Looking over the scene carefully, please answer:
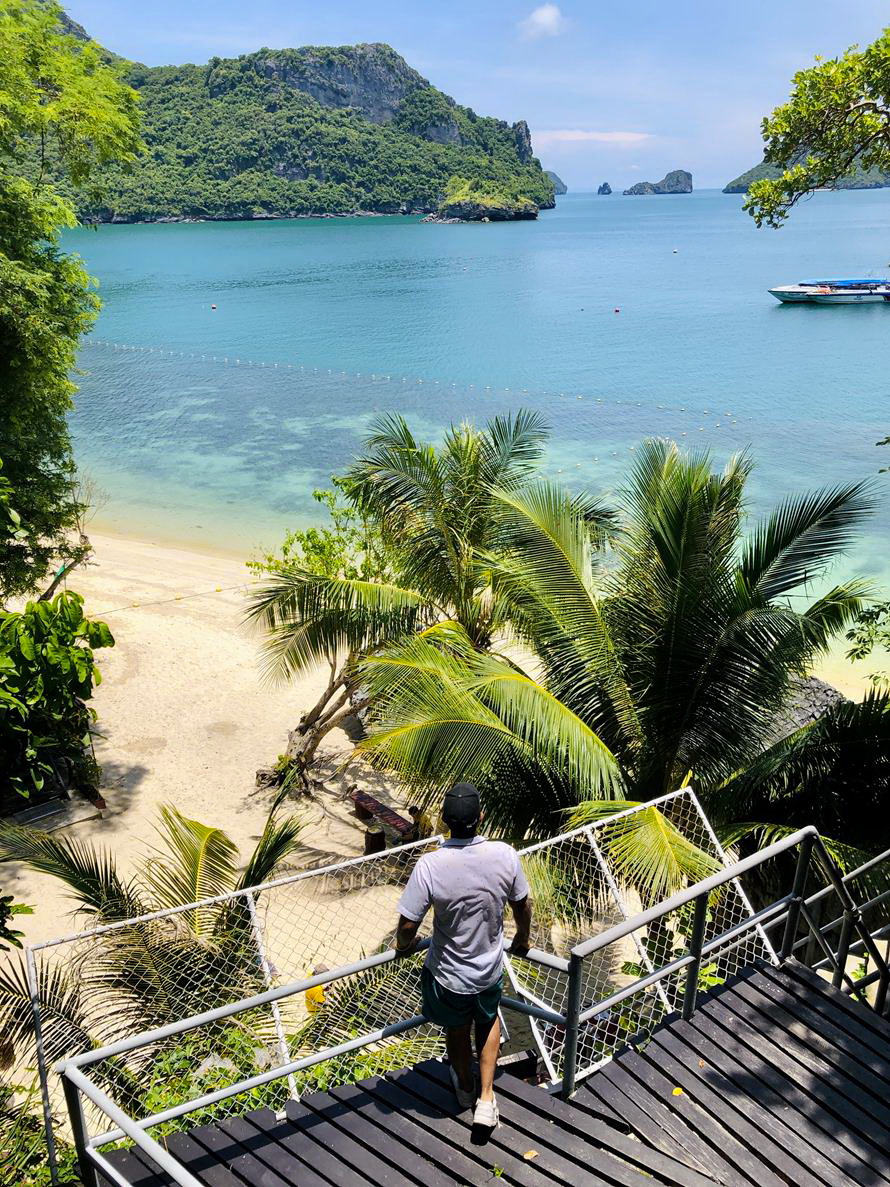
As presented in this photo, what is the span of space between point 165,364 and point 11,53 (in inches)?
1684

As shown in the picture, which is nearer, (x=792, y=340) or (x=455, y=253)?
(x=792, y=340)

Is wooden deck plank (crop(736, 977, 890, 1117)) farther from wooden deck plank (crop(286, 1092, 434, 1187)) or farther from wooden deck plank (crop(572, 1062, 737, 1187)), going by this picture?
wooden deck plank (crop(286, 1092, 434, 1187))

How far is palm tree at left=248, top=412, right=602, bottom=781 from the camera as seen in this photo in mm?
10570

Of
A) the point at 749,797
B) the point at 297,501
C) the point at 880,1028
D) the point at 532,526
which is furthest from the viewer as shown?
the point at 297,501

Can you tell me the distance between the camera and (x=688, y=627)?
28.7 ft

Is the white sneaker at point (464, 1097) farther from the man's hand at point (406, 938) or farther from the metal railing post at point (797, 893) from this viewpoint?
the metal railing post at point (797, 893)

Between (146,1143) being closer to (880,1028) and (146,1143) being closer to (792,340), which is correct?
(880,1028)

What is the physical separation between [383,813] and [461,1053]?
9.38 metres

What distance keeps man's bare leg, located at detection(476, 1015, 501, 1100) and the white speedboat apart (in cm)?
7106

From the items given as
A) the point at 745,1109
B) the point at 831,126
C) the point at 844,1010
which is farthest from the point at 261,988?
the point at 831,126

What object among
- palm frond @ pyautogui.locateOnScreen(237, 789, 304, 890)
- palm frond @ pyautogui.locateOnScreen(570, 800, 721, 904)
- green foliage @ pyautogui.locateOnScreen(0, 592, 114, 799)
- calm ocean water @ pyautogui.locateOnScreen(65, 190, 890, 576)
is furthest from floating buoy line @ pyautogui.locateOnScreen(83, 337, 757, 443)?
palm frond @ pyautogui.locateOnScreen(570, 800, 721, 904)

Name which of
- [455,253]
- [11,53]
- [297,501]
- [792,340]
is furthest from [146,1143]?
[455,253]

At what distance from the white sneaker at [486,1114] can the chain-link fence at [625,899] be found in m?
0.87

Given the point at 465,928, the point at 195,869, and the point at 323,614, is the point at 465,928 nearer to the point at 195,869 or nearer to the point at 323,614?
the point at 195,869
